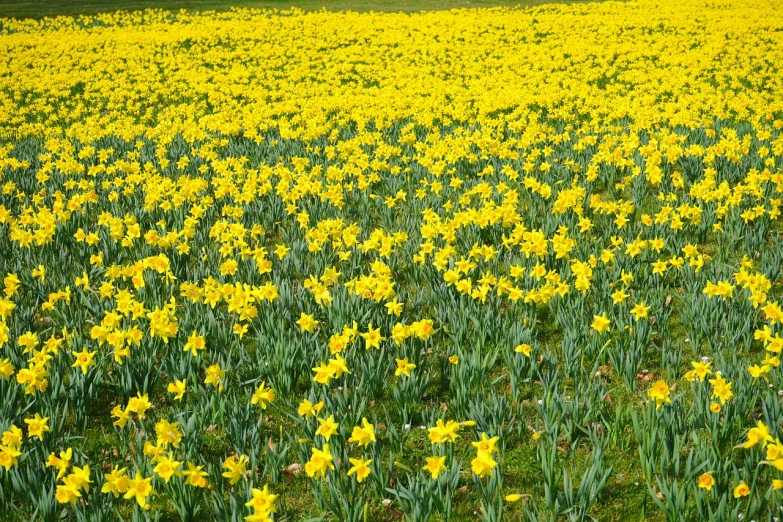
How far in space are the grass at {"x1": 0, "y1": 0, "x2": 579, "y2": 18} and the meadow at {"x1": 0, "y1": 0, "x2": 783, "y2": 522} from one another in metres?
16.2

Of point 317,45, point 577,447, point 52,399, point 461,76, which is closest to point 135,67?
point 317,45

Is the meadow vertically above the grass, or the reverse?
the grass

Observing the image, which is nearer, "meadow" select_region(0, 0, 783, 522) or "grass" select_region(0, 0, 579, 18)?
"meadow" select_region(0, 0, 783, 522)

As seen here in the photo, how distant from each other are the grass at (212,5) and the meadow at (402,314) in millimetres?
16179

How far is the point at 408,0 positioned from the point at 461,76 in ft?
50.8

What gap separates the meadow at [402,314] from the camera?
324 cm

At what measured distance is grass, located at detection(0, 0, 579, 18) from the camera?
27078 millimetres

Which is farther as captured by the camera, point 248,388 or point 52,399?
point 248,388

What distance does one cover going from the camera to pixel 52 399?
12.4 feet

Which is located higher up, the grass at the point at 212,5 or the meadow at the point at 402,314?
the grass at the point at 212,5

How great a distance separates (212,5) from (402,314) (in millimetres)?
27268

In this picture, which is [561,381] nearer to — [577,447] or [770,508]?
[577,447]

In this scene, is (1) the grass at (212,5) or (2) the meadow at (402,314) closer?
(2) the meadow at (402,314)

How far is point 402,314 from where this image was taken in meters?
5.10
